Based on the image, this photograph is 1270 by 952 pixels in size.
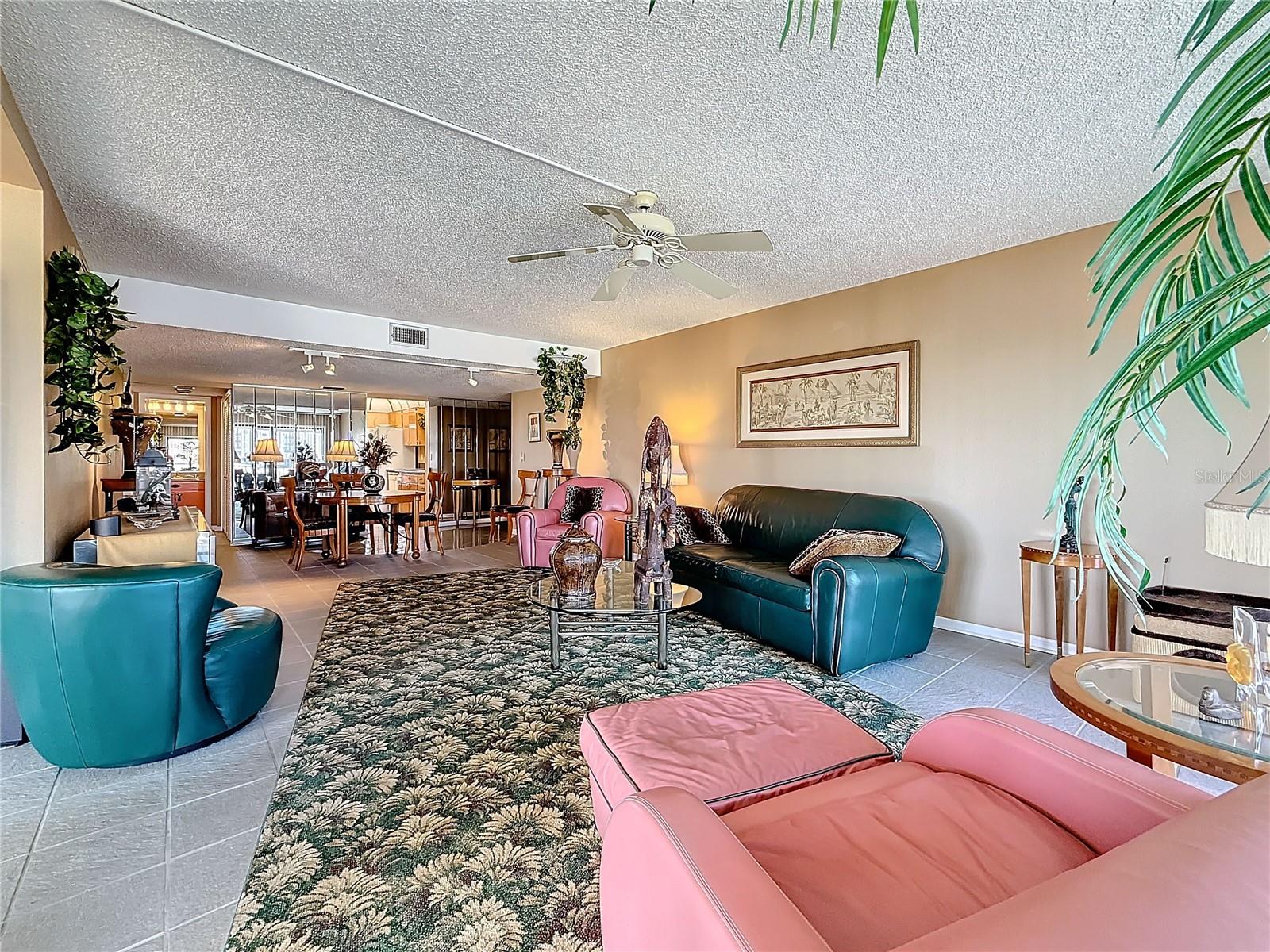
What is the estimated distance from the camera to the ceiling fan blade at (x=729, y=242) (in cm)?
265

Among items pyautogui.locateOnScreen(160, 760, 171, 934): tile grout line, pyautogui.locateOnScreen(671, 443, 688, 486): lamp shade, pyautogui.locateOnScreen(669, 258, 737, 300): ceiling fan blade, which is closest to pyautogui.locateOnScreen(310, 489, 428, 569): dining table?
pyautogui.locateOnScreen(671, 443, 688, 486): lamp shade

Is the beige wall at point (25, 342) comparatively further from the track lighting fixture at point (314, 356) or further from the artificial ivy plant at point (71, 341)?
the track lighting fixture at point (314, 356)

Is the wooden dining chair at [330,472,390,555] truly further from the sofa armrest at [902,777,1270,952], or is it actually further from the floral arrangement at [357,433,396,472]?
the sofa armrest at [902,777,1270,952]

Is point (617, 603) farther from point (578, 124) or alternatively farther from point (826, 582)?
point (578, 124)

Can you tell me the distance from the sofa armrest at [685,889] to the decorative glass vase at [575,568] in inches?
84.9

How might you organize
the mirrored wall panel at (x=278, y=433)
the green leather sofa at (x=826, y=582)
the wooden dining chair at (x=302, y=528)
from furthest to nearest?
the mirrored wall panel at (x=278, y=433)
the wooden dining chair at (x=302, y=528)
the green leather sofa at (x=826, y=582)

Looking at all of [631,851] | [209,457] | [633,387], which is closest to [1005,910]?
[631,851]

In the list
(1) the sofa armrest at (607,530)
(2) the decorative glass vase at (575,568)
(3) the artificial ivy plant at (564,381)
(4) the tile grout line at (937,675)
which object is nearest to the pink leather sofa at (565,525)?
(1) the sofa armrest at (607,530)

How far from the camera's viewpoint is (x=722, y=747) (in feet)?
5.05

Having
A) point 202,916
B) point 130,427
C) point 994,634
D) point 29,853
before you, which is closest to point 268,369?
point 130,427

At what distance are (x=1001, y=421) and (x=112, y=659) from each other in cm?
467

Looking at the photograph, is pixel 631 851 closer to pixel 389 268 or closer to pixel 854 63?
pixel 854 63

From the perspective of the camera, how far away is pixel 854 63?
2008 mm

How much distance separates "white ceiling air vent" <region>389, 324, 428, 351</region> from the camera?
5.79 m
